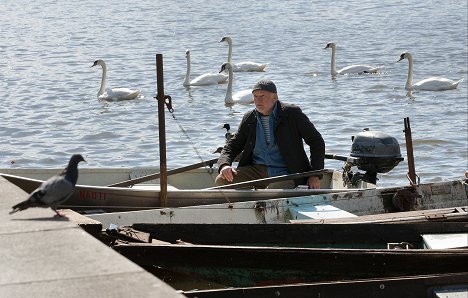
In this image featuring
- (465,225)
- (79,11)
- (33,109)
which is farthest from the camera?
(79,11)

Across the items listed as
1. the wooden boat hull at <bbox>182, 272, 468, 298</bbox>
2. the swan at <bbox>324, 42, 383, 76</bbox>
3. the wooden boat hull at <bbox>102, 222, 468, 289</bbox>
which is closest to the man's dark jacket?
the wooden boat hull at <bbox>102, 222, 468, 289</bbox>

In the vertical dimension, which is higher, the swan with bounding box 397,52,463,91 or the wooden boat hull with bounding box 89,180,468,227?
the swan with bounding box 397,52,463,91

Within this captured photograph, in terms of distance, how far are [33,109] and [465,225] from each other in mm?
14901

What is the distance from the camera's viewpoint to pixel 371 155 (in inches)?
467

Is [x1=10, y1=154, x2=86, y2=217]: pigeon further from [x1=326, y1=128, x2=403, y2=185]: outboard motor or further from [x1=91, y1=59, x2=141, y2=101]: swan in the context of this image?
[x1=91, y1=59, x2=141, y2=101]: swan

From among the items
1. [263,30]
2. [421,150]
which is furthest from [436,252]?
[263,30]

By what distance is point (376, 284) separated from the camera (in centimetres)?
765

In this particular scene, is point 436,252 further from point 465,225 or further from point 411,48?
point 411,48

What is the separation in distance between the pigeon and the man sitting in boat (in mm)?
3937

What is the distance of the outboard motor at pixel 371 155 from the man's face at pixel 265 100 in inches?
50.3

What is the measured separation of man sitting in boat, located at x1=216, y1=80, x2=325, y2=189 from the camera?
10.9 metres

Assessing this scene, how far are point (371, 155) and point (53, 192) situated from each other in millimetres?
5572

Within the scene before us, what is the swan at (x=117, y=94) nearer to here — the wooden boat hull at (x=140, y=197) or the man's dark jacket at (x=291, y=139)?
the man's dark jacket at (x=291, y=139)

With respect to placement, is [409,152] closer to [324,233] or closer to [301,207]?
[301,207]
